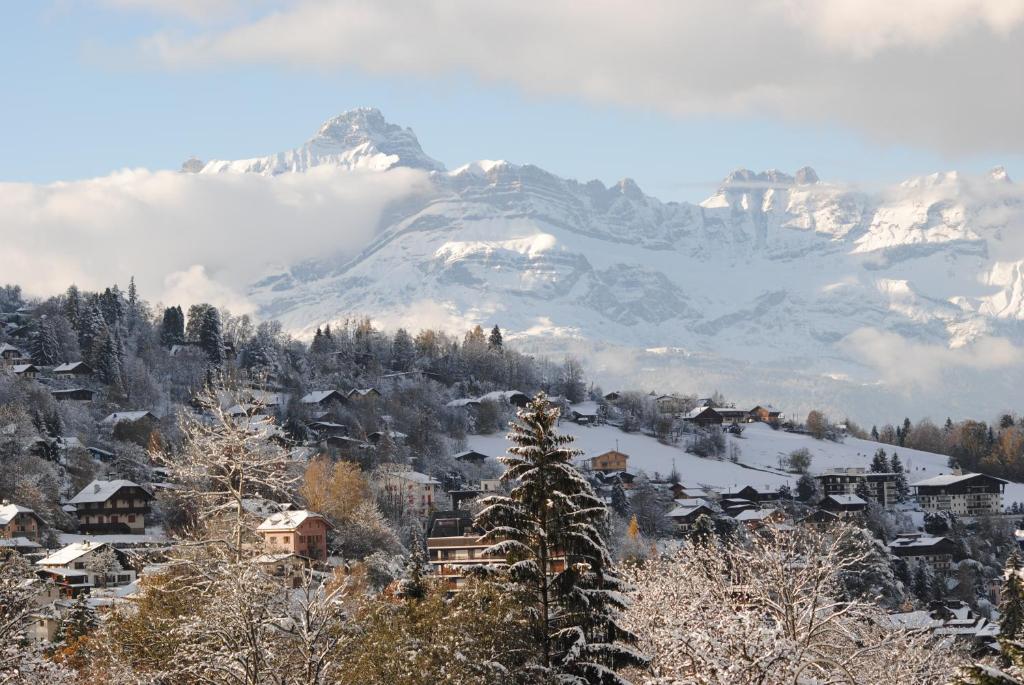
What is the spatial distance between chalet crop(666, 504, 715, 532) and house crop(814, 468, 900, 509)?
2901 centimetres

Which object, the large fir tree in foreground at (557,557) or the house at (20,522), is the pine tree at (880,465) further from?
the large fir tree in foreground at (557,557)

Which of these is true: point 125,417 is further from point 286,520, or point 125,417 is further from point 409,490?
point 286,520

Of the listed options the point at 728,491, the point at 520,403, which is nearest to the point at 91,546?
the point at 728,491

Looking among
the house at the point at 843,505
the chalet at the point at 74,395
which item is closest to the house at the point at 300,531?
the chalet at the point at 74,395

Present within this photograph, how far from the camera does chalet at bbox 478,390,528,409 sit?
18238cm

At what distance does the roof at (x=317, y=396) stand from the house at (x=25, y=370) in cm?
2719

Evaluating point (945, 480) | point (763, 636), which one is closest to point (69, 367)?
point (945, 480)

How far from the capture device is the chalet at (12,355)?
15650 cm

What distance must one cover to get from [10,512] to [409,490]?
37.5m

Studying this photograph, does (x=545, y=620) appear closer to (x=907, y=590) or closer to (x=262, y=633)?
(x=262, y=633)

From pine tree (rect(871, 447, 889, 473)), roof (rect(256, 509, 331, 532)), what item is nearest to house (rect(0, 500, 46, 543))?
roof (rect(256, 509, 331, 532))

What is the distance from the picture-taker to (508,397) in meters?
185

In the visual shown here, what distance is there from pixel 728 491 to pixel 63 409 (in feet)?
206

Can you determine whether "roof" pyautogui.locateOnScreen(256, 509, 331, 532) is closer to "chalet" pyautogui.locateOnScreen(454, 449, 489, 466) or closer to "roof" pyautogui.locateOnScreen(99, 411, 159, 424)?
"roof" pyautogui.locateOnScreen(99, 411, 159, 424)
